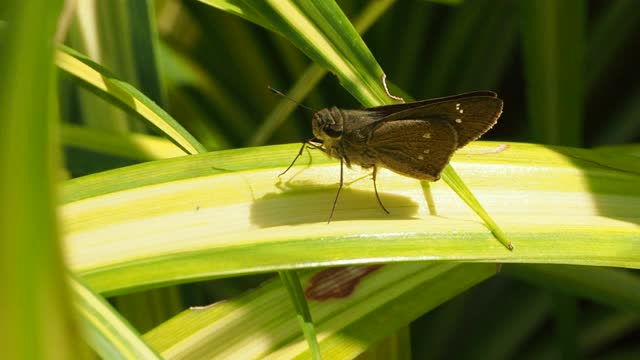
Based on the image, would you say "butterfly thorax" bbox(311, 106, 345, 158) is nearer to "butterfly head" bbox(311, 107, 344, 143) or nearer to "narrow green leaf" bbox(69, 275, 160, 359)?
"butterfly head" bbox(311, 107, 344, 143)

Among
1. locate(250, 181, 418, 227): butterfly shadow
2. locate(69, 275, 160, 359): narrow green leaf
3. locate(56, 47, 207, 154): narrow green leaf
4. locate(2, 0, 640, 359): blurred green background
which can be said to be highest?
locate(56, 47, 207, 154): narrow green leaf

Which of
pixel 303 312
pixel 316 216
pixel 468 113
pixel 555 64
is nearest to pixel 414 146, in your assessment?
pixel 468 113

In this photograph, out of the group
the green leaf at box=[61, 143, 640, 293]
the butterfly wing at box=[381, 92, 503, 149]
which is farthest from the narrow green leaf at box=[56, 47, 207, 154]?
the butterfly wing at box=[381, 92, 503, 149]

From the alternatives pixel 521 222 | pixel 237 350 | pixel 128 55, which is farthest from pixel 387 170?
pixel 128 55

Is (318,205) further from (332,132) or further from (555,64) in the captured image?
(555,64)

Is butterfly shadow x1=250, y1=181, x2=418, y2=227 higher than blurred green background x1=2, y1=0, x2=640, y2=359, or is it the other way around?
butterfly shadow x1=250, y1=181, x2=418, y2=227

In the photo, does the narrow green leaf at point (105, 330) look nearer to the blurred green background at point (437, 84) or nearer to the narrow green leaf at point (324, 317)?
the narrow green leaf at point (324, 317)
